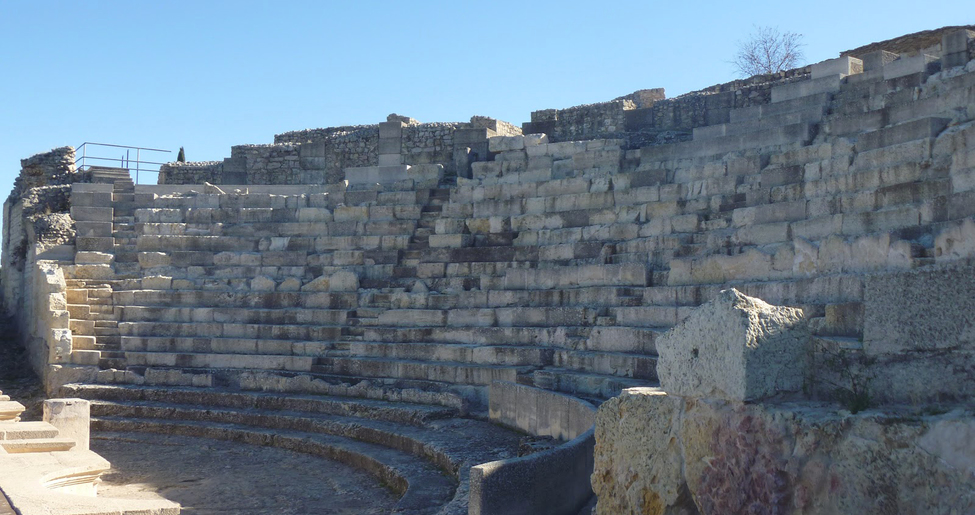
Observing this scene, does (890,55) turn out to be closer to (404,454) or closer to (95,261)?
(404,454)

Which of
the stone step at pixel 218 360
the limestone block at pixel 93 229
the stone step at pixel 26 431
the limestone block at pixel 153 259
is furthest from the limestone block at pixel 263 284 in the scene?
the stone step at pixel 26 431

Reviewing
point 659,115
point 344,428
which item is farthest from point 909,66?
point 344,428

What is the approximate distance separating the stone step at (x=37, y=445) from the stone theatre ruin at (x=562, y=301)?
0.03 meters

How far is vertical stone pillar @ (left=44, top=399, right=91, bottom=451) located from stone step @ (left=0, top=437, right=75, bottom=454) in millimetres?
1120

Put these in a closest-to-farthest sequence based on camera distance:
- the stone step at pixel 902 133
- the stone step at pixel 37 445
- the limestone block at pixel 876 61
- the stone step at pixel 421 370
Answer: the stone step at pixel 37 445
the stone step at pixel 902 133
the stone step at pixel 421 370
the limestone block at pixel 876 61

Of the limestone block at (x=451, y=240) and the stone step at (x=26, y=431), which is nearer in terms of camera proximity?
the stone step at (x=26, y=431)

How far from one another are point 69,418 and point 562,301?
5.46m

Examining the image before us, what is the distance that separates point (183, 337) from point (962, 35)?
10715 millimetres

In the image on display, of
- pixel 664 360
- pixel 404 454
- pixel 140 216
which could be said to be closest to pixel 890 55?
pixel 404 454

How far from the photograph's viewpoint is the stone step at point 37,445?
6706mm

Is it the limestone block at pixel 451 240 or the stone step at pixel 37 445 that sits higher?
the limestone block at pixel 451 240

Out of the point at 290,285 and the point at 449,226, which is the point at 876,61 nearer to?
the point at 449,226

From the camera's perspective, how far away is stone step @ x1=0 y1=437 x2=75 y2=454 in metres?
6.71

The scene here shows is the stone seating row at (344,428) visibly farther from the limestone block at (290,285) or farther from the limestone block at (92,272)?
the limestone block at (92,272)
